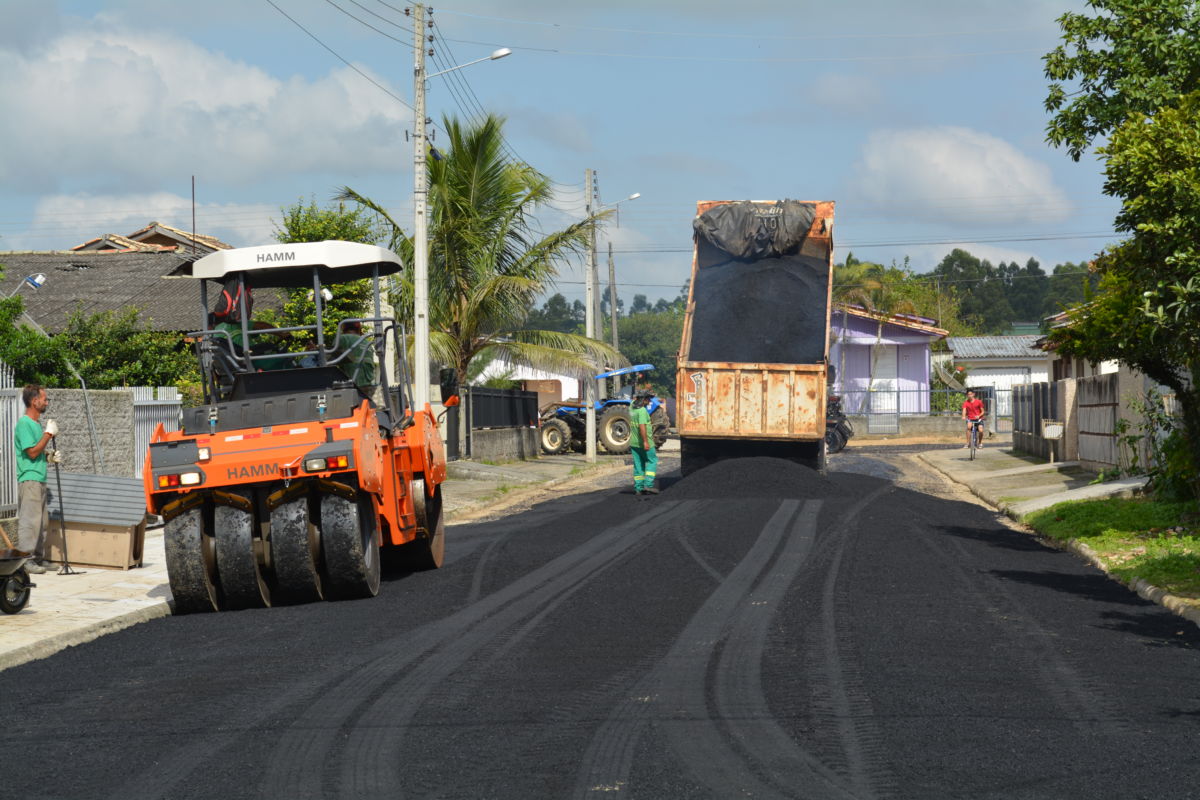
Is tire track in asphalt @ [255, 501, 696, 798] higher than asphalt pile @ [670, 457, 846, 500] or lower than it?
lower

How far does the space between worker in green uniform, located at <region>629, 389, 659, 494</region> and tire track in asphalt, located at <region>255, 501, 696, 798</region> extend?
9056 mm

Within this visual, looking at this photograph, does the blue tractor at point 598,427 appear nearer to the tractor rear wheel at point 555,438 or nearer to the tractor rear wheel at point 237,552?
the tractor rear wheel at point 555,438

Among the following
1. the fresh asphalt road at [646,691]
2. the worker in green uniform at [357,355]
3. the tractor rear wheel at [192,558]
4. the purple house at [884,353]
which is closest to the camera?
the fresh asphalt road at [646,691]

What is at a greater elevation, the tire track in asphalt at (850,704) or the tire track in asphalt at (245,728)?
the tire track in asphalt at (850,704)

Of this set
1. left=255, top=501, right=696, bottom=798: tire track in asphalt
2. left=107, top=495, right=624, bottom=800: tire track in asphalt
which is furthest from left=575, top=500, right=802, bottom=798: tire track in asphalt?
left=107, top=495, right=624, bottom=800: tire track in asphalt

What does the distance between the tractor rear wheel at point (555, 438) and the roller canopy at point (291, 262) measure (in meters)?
24.1

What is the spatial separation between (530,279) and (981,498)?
34.4ft

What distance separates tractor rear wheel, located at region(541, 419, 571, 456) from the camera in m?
35.5

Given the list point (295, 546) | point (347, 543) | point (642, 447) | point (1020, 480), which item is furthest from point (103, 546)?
point (1020, 480)

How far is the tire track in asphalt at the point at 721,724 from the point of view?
553 cm

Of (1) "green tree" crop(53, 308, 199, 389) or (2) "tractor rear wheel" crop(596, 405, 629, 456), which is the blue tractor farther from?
(1) "green tree" crop(53, 308, 199, 389)

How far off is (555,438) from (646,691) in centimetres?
2841

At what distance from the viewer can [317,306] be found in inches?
425

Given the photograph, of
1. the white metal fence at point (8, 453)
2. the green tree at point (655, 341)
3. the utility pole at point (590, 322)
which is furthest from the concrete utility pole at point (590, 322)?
the green tree at point (655, 341)
